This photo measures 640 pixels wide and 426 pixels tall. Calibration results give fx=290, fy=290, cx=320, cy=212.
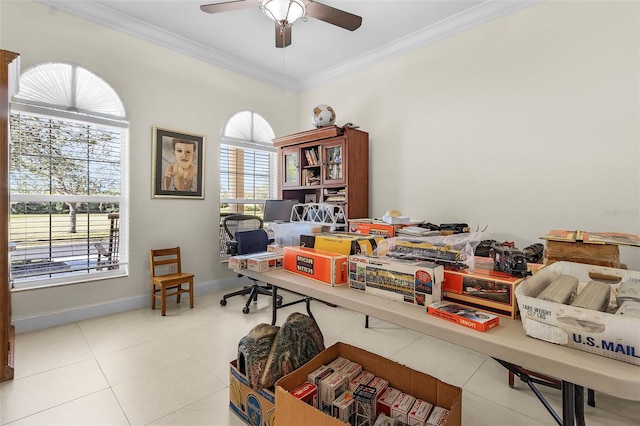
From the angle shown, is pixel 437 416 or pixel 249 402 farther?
pixel 249 402

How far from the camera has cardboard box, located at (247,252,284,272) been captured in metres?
1.56

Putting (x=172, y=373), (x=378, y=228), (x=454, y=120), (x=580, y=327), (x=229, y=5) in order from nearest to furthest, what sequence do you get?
1. (x=580, y=327)
2. (x=172, y=373)
3. (x=229, y=5)
4. (x=378, y=228)
5. (x=454, y=120)

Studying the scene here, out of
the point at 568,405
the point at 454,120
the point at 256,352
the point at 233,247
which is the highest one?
the point at 454,120

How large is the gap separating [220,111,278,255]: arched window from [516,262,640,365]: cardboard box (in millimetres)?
3859

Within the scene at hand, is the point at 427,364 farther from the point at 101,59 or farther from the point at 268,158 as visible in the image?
the point at 101,59

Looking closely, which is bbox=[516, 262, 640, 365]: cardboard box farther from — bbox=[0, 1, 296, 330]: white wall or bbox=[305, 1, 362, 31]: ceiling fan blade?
bbox=[0, 1, 296, 330]: white wall

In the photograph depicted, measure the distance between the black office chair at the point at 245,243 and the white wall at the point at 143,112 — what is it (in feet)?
1.17

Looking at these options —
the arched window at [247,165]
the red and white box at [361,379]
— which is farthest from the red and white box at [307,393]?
the arched window at [247,165]

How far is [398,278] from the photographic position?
1174 millimetres

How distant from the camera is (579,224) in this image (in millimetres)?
2473

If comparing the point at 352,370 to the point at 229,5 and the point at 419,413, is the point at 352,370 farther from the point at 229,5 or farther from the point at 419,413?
the point at 229,5

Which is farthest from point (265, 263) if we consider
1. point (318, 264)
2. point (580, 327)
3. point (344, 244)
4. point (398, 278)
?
point (580, 327)

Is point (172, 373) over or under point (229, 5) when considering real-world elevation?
under

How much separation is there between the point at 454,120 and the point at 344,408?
3.03 m
